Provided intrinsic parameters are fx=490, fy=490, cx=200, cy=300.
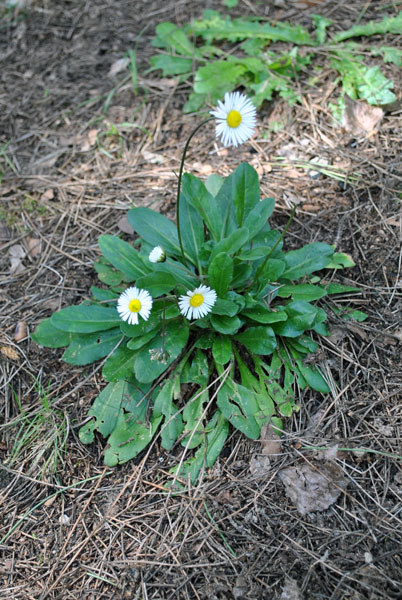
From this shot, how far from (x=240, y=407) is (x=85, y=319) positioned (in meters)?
0.91

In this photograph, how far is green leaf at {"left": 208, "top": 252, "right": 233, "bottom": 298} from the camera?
91.9 inches

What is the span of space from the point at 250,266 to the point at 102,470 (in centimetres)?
122

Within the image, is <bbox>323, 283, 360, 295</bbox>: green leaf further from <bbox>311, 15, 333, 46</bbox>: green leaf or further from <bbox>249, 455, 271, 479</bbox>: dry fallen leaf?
<bbox>311, 15, 333, 46</bbox>: green leaf

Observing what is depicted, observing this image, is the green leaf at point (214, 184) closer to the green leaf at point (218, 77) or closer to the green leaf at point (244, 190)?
the green leaf at point (244, 190)

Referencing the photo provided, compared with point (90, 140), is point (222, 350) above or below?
below

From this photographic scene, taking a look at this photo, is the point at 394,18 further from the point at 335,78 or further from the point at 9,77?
the point at 9,77

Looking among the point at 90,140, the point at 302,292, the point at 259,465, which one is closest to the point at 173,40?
the point at 90,140

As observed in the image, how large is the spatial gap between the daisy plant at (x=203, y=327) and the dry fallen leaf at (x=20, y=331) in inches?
7.9

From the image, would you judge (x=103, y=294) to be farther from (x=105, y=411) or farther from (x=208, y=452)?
(x=208, y=452)

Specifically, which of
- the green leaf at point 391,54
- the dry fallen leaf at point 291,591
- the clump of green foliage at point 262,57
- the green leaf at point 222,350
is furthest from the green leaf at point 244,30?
the dry fallen leaf at point 291,591

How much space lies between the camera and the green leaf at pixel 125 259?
8.59ft

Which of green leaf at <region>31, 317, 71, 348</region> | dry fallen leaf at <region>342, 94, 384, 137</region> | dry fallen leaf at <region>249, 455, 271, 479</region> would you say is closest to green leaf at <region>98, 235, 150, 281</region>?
green leaf at <region>31, 317, 71, 348</region>

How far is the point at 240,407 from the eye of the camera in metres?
2.38

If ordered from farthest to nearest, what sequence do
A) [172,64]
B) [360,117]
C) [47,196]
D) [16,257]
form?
[172,64] → [47,196] → [360,117] → [16,257]
